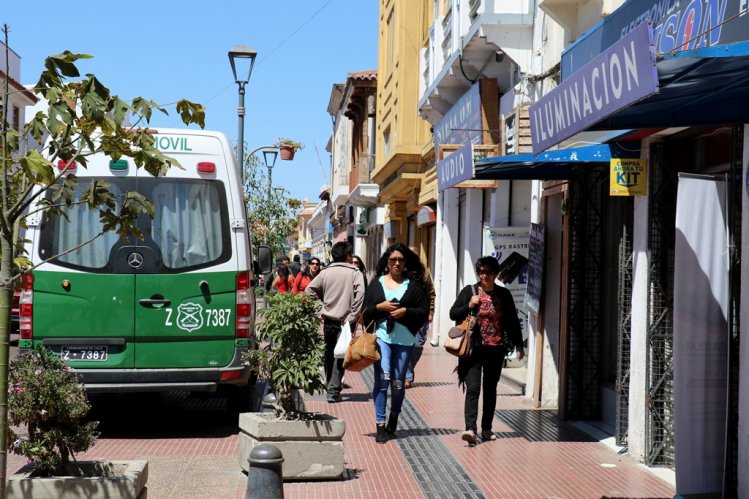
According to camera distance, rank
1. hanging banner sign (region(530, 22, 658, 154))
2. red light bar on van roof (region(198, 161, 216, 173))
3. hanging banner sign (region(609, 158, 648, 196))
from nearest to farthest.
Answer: hanging banner sign (region(530, 22, 658, 154)), hanging banner sign (region(609, 158, 648, 196)), red light bar on van roof (region(198, 161, 216, 173))

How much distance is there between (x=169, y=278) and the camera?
9.95m

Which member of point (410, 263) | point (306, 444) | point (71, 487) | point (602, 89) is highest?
point (602, 89)

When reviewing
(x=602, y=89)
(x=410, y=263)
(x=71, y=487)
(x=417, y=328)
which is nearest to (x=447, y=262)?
(x=410, y=263)

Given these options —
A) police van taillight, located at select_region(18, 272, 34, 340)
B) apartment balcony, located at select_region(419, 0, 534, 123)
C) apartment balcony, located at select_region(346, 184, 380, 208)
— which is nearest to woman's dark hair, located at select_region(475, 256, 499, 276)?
police van taillight, located at select_region(18, 272, 34, 340)

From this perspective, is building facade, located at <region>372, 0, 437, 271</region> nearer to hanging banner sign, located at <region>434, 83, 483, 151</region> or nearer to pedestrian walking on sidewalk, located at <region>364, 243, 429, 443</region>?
hanging banner sign, located at <region>434, 83, 483, 151</region>

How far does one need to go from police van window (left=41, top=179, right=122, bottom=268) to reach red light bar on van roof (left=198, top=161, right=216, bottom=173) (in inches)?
30.0

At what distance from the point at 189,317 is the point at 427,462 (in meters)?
2.55

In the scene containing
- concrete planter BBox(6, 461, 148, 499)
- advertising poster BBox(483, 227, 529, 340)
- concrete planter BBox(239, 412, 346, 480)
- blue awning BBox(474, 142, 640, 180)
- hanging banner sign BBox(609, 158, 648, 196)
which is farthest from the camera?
advertising poster BBox(483, 227, 529, 340)

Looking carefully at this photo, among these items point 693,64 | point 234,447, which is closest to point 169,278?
point 234,447

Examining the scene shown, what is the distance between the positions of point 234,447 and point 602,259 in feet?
14.5

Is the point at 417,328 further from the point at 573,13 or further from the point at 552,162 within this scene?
the point at 573,13

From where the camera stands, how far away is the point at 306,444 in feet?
26.9

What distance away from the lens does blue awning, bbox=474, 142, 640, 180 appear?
932 cm

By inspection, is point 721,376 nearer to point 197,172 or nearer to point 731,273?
point 731,273
